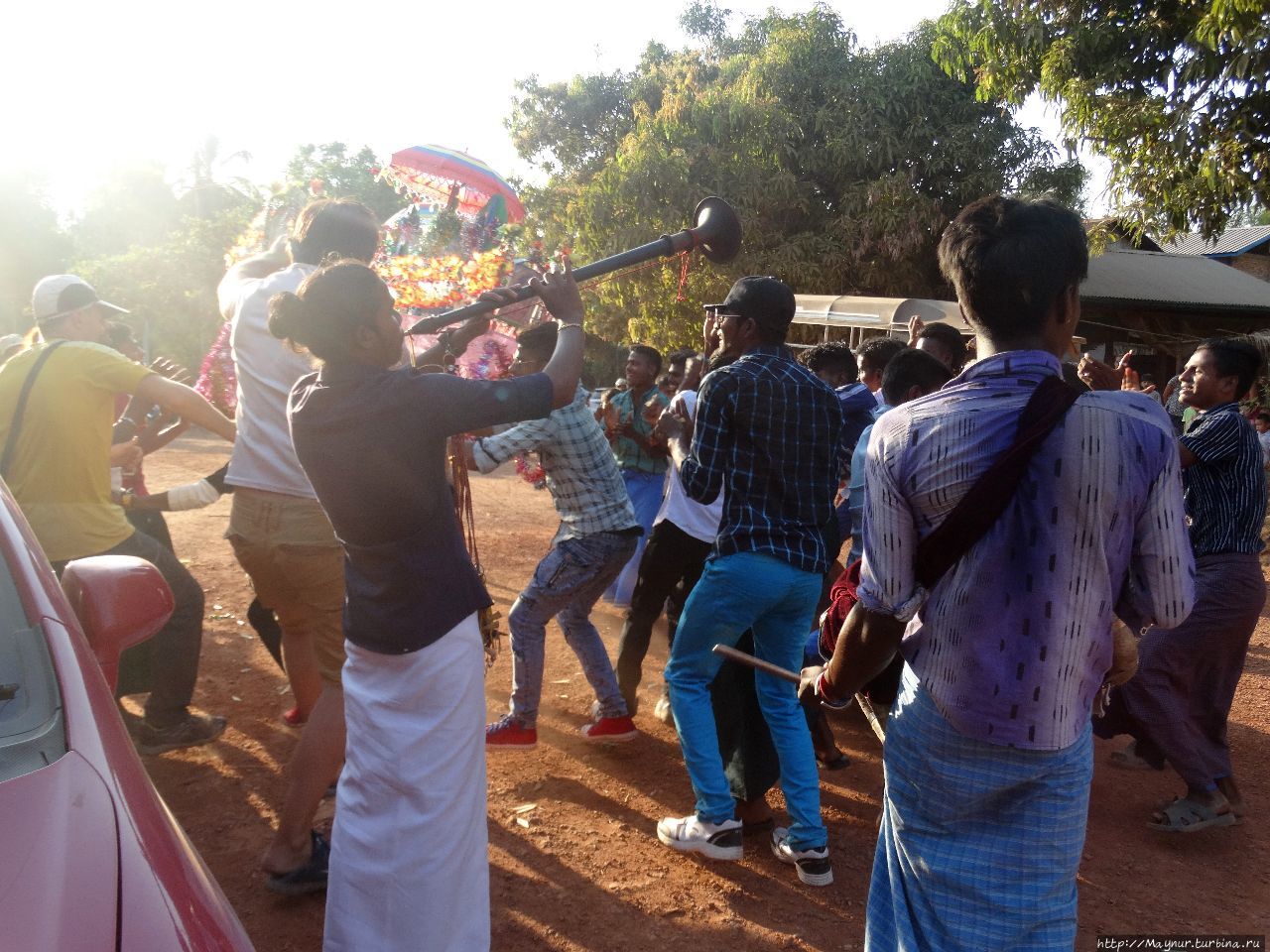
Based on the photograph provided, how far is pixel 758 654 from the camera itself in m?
3.68

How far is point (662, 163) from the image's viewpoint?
17.5 m

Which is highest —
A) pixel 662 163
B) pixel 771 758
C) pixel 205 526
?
pixel 662 163

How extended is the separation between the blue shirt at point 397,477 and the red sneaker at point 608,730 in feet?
7.07

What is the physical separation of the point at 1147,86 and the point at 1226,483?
7.34 m

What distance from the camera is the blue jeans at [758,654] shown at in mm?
3426

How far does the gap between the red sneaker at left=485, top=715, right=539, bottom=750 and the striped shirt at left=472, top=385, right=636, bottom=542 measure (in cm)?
89

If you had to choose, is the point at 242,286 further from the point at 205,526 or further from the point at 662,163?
the point at 662,163

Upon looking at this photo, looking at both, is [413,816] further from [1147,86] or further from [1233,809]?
[1147,86]

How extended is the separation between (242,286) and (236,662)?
8.97ft

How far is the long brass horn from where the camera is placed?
282 cm

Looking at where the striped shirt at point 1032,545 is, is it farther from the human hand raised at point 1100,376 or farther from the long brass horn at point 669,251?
the long brass horn at point 669,251

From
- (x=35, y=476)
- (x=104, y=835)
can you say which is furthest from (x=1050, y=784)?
(x=35, y=476)

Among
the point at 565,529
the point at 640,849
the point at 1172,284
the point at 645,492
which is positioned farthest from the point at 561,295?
the point at 1172,284

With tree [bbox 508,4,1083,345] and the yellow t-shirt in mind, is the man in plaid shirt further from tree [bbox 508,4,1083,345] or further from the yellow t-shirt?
tree [bbox 508,4,1083,345]
